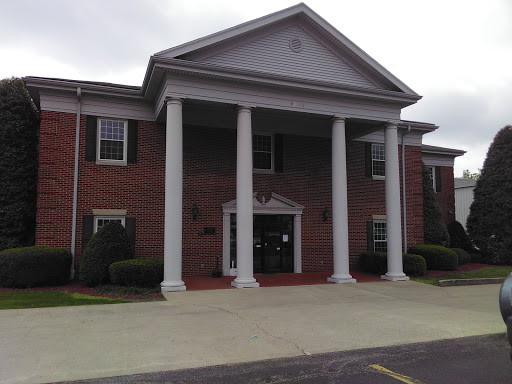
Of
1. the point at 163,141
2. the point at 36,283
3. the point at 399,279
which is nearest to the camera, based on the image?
the point at 36,283

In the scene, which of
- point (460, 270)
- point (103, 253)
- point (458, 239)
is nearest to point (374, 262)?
Answer: point (460, 270)

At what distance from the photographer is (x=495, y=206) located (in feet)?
68.2

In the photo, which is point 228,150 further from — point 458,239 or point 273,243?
point 458,239

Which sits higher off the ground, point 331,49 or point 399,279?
point 331,49

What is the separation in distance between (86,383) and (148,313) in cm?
404

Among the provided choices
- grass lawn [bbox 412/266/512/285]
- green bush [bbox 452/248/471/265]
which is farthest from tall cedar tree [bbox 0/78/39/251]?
green bush [bbox 452/248/471/265]

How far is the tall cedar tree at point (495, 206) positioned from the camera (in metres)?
20.3

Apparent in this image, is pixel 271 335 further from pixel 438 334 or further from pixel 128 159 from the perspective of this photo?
pixel 128 159

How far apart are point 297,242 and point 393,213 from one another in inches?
158

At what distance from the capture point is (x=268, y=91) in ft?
44.4

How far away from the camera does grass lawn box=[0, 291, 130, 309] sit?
32.3ft

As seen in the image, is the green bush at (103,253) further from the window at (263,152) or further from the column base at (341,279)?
the column base at (341,279)

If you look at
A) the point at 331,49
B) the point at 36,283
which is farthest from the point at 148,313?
the point at 331,49

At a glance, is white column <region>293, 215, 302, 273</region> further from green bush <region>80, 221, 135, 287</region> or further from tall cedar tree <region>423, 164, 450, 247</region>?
tall cedar tree <region>423, 164, 450, 247</region>
